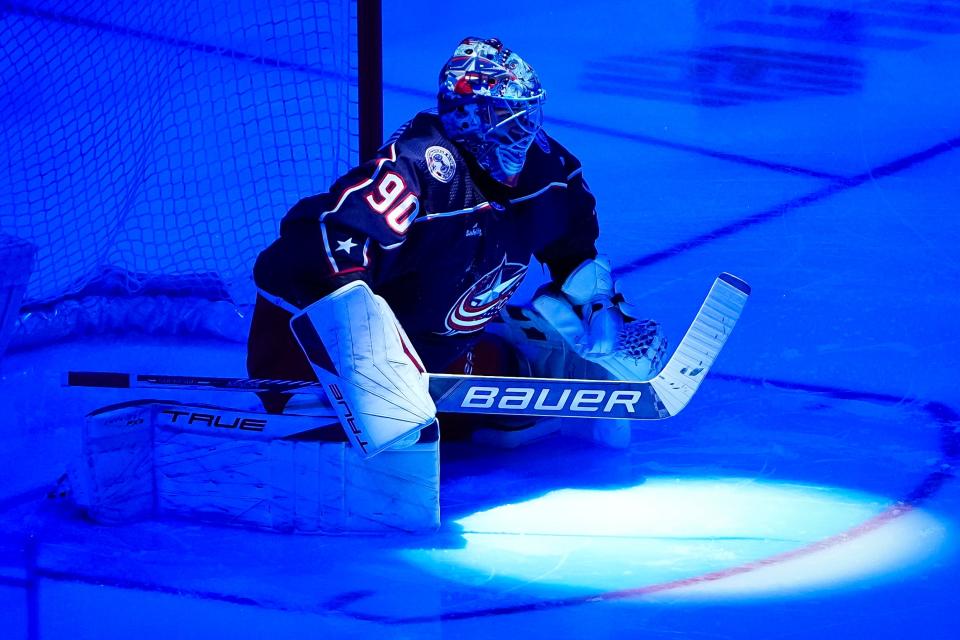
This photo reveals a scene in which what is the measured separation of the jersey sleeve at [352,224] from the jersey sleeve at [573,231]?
525 millimetres

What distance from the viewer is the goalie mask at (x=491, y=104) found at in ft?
7.03

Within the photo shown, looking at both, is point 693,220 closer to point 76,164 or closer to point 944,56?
point 944,56

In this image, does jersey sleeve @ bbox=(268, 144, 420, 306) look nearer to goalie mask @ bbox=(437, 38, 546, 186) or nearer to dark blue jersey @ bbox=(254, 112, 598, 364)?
dark blue jersey @ bbox=(254, 112, 598, 364)

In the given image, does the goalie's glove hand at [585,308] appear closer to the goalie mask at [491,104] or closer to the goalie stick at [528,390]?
the goalie stick at [528,390]

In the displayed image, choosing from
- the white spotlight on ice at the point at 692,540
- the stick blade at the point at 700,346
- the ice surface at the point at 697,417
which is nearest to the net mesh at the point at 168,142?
the ice surface at the point at 697,417

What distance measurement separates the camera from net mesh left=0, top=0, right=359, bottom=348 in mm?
3279

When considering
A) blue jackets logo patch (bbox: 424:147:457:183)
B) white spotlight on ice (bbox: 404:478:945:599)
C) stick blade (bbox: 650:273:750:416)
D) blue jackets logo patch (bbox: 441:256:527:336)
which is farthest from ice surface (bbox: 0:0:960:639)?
blue jackets logo patch (bbox: 424:147:457:183)

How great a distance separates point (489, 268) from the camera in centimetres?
228

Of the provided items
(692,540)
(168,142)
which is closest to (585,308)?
(692,540)

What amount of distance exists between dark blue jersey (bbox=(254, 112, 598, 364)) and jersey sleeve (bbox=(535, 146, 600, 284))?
0.04 m

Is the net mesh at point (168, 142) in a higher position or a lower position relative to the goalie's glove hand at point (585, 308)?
higher

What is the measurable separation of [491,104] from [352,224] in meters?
0.34

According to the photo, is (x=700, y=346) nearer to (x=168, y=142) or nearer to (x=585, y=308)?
(x=585, y=308)

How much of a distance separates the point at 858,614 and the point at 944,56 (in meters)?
3.33
